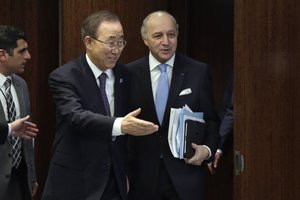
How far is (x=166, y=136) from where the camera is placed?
3.24m

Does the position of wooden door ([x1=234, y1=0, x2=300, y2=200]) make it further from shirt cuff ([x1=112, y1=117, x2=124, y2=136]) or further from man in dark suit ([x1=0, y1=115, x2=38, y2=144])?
man in dark suit ([x1=0, y1=115, x2=38, y2=144])

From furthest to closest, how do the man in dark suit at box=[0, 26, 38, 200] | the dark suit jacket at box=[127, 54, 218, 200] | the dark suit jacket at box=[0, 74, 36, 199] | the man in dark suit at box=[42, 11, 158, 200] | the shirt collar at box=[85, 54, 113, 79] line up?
the man in dark suit at box=[0, 26, 38, 200] → the dark suit jacket at box=[0, 74, 36, 199] → the dark suit jacket at box=[127, 54, 218, 200] → the shirt collar at box=[85, 54, 113, 79] → the man in dark suit at box=[42, 11, 158, 200]

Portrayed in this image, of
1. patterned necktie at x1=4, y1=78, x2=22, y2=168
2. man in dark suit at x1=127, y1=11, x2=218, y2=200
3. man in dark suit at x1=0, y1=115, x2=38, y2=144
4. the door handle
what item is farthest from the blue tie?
patterned necktie at x1=4, y1=78, x2=22, y2=168

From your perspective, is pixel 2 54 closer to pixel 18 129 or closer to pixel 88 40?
pixel 18 129

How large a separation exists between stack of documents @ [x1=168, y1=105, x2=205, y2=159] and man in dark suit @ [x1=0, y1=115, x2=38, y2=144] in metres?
0.74

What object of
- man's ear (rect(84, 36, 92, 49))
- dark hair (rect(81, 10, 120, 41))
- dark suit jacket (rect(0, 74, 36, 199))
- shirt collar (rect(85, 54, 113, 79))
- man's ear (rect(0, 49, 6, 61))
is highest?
dark hair (rect(81, 10, 120, 41))

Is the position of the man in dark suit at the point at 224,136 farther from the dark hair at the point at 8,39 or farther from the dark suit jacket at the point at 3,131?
the dark hair at the point at 8,39

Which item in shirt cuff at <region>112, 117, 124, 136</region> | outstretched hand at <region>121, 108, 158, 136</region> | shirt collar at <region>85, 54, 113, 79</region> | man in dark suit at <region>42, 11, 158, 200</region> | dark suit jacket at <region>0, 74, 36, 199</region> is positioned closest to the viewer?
outstretched hand at <region>121, 108, 158, 136</region>

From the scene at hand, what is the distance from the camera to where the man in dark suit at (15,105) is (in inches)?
146


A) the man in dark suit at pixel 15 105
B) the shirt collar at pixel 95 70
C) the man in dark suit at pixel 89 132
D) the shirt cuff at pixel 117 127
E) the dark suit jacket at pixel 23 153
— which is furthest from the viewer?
the man in dark suit at pixel 15 105

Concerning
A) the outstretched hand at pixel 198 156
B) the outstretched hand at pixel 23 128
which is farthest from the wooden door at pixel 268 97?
the outstretched hand at pixel 23 128

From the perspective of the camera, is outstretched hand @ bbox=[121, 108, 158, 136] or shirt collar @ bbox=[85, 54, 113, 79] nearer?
outstretched hand @ bbox=[121, 108, 158, 136]

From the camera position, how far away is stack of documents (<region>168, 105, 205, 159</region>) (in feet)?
10.4

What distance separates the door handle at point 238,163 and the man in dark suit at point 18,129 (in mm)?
1094
